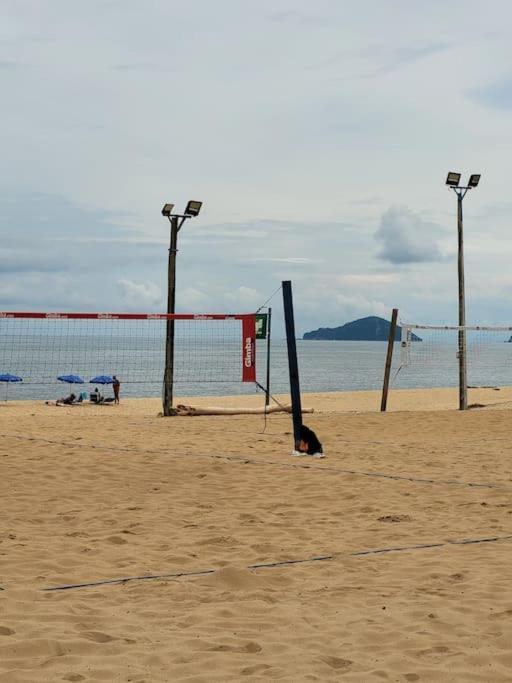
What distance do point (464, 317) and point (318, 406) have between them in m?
7.07

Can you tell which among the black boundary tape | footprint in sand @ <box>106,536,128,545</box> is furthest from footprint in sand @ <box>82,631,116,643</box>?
footprint in sand @ <box>106,536,128,545</box>

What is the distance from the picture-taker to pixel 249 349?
14.5 meters

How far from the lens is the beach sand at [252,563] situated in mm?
3646

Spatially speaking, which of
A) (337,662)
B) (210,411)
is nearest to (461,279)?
(210,411)

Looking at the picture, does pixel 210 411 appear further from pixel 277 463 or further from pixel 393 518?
pixel 393 518

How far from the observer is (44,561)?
523 cm

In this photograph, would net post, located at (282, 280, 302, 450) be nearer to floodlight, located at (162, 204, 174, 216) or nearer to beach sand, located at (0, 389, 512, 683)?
beach sand, located at (0, 389, 512, 683)

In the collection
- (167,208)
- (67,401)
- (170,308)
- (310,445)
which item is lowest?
(67,401)

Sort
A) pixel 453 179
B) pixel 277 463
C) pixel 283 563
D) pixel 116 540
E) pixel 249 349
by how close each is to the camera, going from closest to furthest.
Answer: pixel 283 563 < pixel 116 540 < pixel 277 463 < pixel 249 349 < pixel 453 179

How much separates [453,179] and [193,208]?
222 inches

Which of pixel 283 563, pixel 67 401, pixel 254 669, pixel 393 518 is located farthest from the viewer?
pixel 67 401

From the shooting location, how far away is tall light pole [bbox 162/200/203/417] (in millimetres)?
16719

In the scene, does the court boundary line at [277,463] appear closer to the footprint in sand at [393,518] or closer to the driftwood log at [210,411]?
the footprint in sand at [393,518]

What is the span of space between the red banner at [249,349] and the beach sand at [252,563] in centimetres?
334
